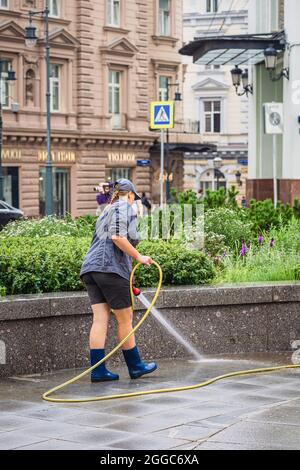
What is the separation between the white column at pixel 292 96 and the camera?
87.0 feet

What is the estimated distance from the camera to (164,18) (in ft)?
199

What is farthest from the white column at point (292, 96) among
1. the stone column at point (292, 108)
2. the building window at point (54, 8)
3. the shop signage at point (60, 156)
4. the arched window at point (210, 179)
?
the arched window at point (210, 179)

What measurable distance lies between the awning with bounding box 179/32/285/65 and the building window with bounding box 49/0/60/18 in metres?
24.0

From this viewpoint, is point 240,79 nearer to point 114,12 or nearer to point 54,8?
point 54,8

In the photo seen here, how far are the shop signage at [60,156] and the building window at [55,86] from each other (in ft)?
6.23

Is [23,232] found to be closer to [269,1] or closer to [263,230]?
[263,230]

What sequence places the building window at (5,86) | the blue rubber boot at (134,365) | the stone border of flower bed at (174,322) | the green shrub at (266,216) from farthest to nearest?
the building window at (5,86), the green shrub at (266,216), the stone border of flower bed at (174,322), the blue rubber boot at (134,365)

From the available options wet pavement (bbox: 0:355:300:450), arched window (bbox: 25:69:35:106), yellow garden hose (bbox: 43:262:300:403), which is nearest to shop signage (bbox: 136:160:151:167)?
arched window (bbox: 25:69:35:106)

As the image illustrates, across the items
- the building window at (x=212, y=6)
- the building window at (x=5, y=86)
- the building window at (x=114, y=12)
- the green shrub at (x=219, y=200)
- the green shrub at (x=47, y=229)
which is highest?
the building window at (x=212, y=6)

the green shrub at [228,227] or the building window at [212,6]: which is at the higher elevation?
the building window at [212,6]

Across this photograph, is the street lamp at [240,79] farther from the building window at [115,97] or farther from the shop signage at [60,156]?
the building window at [115,97]

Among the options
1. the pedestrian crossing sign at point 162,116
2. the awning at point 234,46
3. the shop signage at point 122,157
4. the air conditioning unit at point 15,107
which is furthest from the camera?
the shop signage at point 122,157

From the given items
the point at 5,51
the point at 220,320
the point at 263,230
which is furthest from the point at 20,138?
the point at 220,320

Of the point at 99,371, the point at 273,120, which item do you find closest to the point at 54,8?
the point at 273,120
